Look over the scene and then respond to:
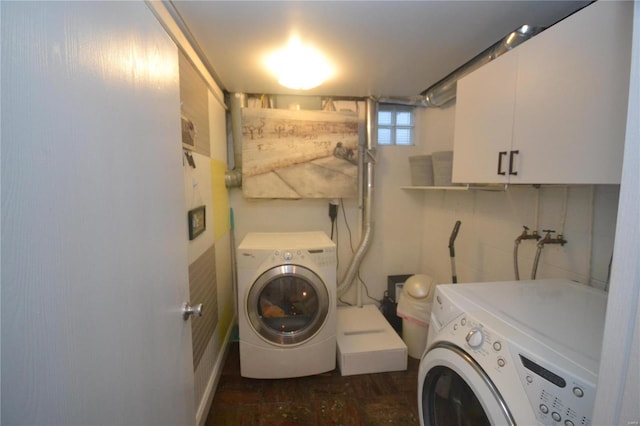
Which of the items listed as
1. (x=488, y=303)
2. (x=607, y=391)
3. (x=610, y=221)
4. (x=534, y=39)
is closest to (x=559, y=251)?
(x=610, y=221)

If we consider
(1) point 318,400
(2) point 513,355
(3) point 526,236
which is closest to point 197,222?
(1) point 318,400

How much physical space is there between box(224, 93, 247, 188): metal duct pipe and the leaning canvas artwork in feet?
0.52

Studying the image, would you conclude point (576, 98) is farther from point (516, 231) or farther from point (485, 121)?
point (516, 231)

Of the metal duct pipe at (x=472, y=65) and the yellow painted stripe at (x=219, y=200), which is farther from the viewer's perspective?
the yellow painted stripe at (x=219, y=200)

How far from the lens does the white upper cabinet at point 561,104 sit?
807mm

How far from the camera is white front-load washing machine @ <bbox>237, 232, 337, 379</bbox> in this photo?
5.76 feet

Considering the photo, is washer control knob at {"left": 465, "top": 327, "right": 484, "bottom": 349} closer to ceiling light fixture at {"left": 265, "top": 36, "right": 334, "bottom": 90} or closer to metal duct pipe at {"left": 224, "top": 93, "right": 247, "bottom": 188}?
ceiling light fixture at {"left": 265, "top": 36, "right": 334, "bottom": 90}

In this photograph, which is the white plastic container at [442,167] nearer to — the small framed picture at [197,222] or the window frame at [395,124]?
the window frame at [395,124]

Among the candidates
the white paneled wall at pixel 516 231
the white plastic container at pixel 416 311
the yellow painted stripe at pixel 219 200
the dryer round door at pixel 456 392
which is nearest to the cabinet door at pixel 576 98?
the white paneled wall at pixel 516 231

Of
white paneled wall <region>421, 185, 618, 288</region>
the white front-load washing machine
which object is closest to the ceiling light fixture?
the white front-load washing machine

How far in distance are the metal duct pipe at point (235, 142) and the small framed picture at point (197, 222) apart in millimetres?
755

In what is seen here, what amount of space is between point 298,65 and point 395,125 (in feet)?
4.30

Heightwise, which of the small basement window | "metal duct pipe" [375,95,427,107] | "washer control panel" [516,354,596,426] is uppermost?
"metal duct pipe" [375,95,427,107]

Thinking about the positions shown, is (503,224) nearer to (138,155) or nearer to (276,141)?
(276,141)
